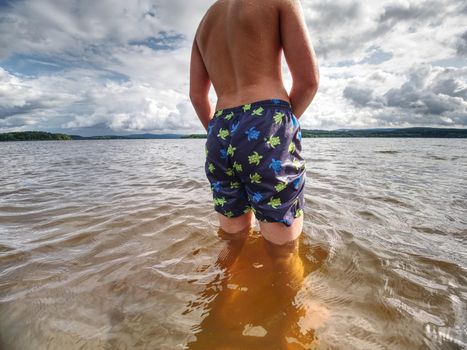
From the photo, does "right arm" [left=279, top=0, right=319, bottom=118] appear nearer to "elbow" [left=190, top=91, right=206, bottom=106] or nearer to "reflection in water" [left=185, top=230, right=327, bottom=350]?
"elbow" [left=190, top=91, right=206, bottom=106]

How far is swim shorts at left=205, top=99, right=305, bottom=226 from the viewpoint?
184 cm

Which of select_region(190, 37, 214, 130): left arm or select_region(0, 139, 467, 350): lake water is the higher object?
select_region(190, 37, 214, 130): left arm

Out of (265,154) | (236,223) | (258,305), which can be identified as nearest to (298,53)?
(265,154)

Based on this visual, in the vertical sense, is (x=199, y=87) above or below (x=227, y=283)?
above

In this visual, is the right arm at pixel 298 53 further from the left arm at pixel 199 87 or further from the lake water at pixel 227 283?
the lake water at pixel 227 283

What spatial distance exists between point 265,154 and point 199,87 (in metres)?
1.18

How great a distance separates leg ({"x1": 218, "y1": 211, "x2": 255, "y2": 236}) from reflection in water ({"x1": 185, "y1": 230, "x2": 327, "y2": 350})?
6.4 inches

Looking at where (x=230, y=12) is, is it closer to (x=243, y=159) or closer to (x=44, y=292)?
(x=243, y=159)

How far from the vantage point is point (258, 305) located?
1.90 meters

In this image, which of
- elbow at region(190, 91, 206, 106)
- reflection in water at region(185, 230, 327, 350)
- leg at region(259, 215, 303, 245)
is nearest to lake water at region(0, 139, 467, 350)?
reflection in water at region(185, 230, 327, 350)

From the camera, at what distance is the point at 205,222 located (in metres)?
3.87

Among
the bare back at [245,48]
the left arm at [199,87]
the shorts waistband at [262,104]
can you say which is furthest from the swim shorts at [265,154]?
Result: the left arm at [199,87]

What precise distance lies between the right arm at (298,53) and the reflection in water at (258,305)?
131 centimetres

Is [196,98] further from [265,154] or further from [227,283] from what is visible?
[227,283]
